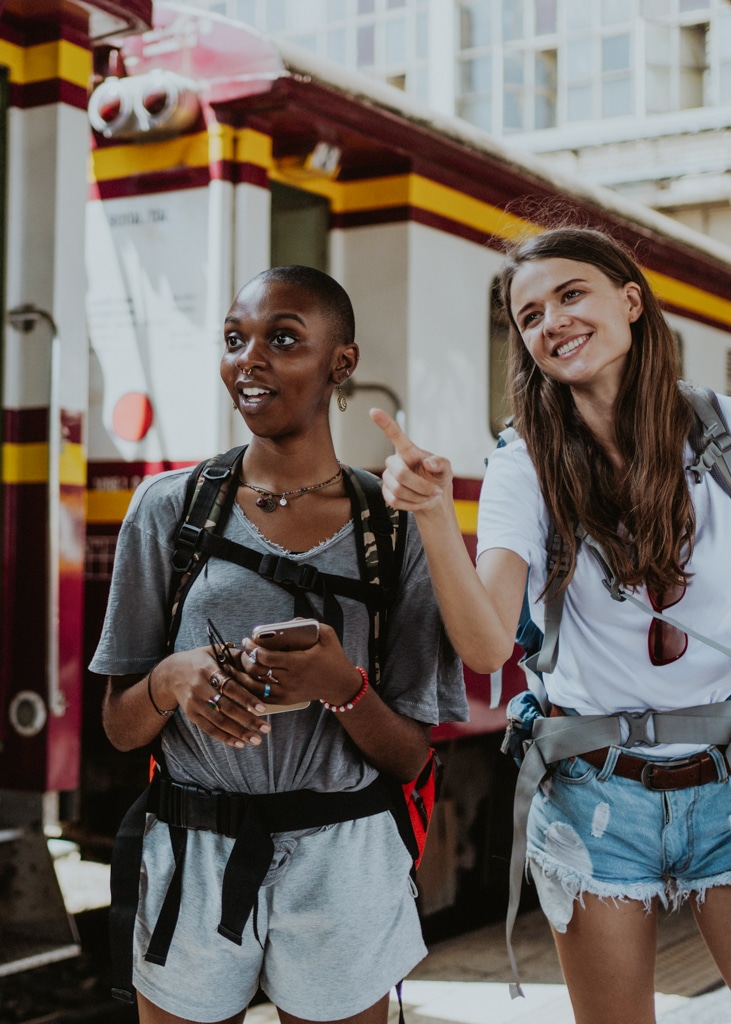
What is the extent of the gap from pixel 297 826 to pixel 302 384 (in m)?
0.61

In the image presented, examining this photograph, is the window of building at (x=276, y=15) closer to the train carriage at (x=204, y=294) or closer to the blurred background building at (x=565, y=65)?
the blurred background building at (x=565, y=65)

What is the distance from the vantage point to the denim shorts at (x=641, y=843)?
195cm

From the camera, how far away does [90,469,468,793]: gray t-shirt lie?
1760mm

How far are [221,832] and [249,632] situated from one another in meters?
0.27

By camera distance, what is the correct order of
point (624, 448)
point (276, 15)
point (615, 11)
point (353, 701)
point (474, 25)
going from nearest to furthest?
point (353, 701)
point (624, 448)
point (615, 11)
point (474, 25)
point (276, 15)

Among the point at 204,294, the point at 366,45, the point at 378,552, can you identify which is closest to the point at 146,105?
the point at 204,294

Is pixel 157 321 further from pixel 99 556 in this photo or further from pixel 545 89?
pixel 545 89

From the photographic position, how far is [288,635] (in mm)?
1583

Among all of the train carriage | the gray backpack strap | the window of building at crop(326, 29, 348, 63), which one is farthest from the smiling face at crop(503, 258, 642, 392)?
the window of building at crop(326, 29, 348, 63)

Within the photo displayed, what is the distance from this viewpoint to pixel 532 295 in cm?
206

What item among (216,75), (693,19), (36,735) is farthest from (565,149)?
(36,735)

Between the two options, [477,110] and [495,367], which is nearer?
[495,367]

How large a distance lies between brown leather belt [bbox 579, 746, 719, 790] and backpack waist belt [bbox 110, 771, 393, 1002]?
40 centimetres

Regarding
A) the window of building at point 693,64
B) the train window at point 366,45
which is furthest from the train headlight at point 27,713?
the train window at point 366,45
